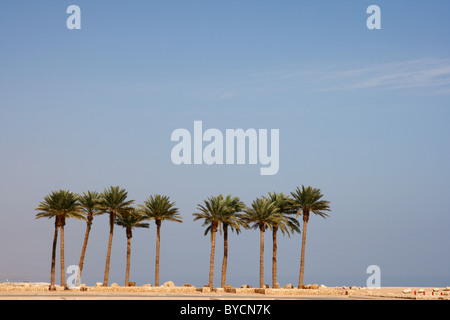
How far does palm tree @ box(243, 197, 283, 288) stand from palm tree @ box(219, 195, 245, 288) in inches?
46.6

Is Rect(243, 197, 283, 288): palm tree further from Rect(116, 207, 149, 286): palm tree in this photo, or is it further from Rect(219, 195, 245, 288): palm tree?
Rect(116, 207, 149, 286): palm tree

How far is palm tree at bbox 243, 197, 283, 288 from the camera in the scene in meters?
88.6

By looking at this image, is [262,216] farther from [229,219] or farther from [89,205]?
[89,205]

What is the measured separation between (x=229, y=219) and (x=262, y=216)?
13.7ft

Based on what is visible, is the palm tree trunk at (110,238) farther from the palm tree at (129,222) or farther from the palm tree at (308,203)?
the palm tree at (308,203)

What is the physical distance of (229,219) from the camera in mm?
89250

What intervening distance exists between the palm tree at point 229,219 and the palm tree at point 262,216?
1.18 meters

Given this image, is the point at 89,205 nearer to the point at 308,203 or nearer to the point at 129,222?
the point at 129,222

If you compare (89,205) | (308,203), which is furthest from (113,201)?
(308,203)

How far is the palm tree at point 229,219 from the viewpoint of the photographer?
292 feet
